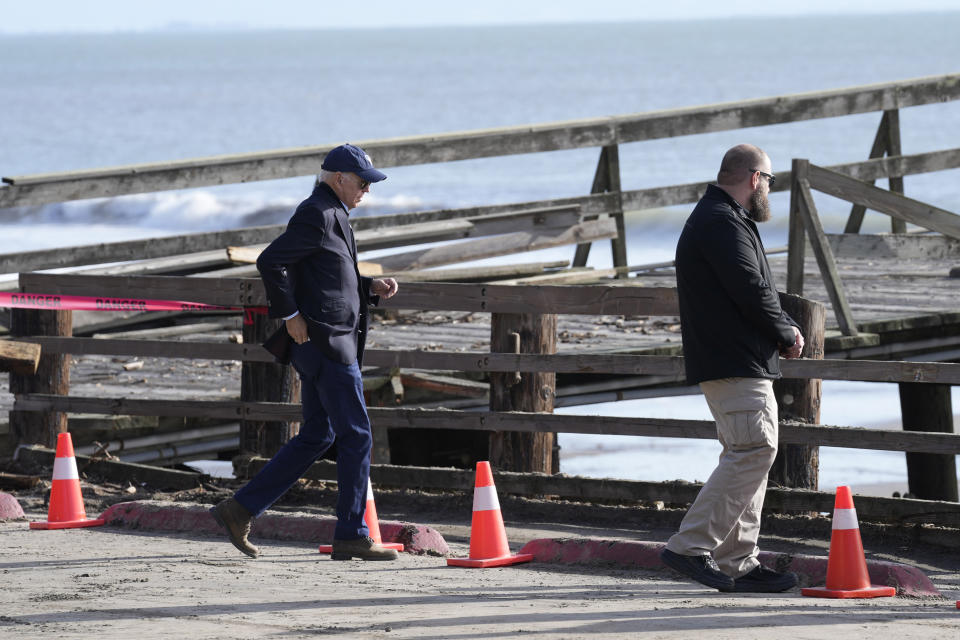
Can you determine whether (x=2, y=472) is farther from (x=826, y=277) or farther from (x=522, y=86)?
(x=522, y=86)

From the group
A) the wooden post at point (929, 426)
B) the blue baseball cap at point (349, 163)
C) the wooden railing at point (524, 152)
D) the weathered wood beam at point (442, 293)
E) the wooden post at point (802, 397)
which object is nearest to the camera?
the blue baseball cap at point (349, 163)

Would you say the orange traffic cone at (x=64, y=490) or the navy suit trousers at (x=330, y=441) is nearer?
the navy suit trousers at (x=330, y=441)

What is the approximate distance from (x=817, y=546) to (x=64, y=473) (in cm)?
349

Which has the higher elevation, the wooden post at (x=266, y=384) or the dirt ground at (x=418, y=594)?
the wooden post at (x=266, y=384)

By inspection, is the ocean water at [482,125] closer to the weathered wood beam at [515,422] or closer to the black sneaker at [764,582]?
the weathered wood beam at [515,422]

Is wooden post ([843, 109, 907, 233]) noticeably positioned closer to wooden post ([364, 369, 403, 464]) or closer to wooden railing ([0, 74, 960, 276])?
wooden railing ([0, 74, 960, 276])

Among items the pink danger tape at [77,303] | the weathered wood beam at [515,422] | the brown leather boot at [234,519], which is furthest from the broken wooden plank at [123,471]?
the brown leather boot at [234,519]

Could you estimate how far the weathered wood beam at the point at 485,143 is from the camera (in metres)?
9.99

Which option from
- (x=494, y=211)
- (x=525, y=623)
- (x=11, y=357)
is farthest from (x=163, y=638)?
(x=494, y=211)

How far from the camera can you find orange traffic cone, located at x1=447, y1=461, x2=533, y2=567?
20.5 feet

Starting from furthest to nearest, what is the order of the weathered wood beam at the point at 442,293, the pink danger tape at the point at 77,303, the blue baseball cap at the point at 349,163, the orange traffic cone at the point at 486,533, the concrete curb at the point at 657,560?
1. the pink danger tape at the point at 77,303
2. the weathered wood beam at the point at 442,293
3. the orange traffic cone at the point at 486,533
4. the blue baseball cap at the point at 349,163
5. the concrete curb at the point at 657,560

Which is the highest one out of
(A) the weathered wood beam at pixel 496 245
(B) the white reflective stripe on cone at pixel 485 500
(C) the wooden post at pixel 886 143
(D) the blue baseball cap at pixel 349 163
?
(C) the wooden post at pixel 886 143

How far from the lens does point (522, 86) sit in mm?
117750

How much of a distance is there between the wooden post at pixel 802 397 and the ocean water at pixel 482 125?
8.20m
